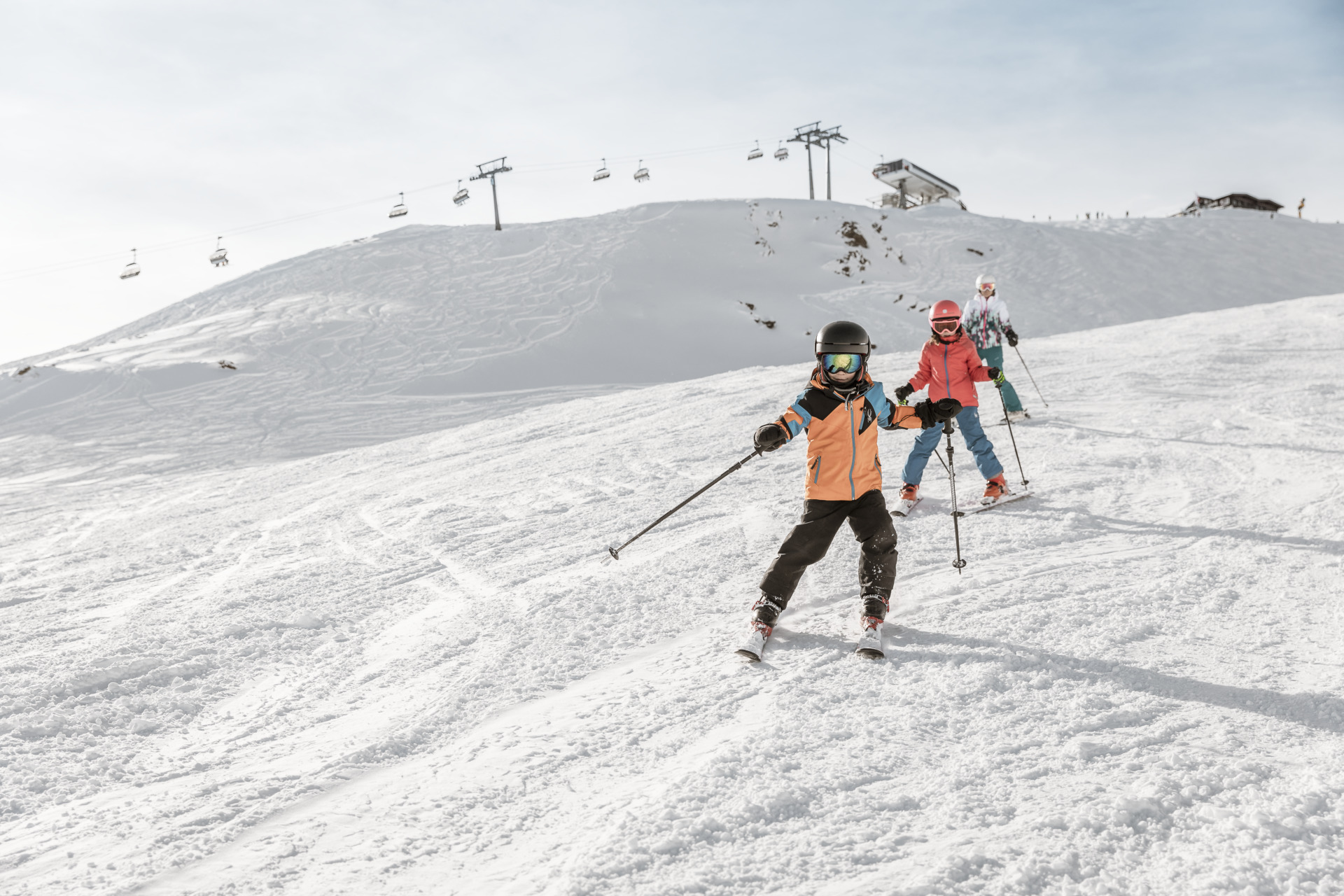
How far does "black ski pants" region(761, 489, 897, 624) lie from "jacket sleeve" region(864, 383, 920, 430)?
40 cm

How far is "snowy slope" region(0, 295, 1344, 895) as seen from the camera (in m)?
2.61

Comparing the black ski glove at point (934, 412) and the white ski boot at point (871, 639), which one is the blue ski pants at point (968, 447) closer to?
the black ski glove at point (934, 412)

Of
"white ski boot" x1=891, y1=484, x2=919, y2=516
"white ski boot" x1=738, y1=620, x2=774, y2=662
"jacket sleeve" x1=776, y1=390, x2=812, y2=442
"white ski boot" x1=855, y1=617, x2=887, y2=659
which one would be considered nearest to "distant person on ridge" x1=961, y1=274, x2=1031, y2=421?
"white ski boot" x1=891, y1=484, x2=919, y2=516

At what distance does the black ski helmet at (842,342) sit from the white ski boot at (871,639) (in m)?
1.31

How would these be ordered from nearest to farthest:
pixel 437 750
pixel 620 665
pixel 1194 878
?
1. pixel 1194 878
2. pixel 437 750
3. pixel 620 665

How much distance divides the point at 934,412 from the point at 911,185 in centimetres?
4376

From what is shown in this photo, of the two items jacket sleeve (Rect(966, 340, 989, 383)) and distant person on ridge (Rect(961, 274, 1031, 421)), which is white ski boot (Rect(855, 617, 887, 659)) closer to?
jacket sleeve (Rect(966, 340, 989, 383))

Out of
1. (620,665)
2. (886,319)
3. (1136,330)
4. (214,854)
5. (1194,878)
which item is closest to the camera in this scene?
(1194,878)

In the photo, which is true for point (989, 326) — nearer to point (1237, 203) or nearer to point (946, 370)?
point (946, 370)

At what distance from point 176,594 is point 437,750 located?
139 inches

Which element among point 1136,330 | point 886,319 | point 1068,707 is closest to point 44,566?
point 1068,707

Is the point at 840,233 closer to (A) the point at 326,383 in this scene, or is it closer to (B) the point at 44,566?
(A) the point at 326,383

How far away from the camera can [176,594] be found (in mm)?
5832

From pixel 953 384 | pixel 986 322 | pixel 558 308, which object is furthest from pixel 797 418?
pixel 558 308
